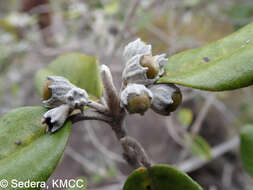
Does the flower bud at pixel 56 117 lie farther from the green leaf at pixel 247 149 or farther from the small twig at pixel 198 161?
the small twig at pixel 198 161

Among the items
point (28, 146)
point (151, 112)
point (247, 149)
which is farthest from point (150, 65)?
point (151, 112)

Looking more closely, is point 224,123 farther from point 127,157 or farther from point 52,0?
point 52,0

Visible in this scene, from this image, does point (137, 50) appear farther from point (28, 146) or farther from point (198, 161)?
point (198, 161)

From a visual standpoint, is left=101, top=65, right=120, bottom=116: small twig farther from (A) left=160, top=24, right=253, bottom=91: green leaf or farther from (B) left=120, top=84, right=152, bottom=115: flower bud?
(A) left=160, top=24, right=253, bottom=91: green leaf

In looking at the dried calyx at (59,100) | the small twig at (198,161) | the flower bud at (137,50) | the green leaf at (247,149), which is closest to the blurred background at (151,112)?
the small twig at (198,161)

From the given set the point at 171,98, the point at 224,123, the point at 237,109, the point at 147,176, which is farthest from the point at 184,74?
the point at 237,109

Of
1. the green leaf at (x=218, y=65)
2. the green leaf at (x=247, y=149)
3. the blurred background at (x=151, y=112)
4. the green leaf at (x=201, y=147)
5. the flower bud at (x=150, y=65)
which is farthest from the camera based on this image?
the blurred background at (x=151, y=112)

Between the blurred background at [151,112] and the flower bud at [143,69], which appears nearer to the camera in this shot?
the flower bud at [143,69]

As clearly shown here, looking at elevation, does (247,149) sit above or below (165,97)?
below
